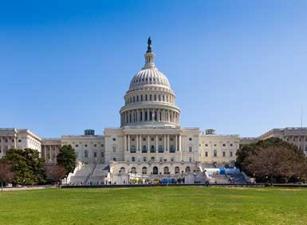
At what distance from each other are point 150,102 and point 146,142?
17.5 m

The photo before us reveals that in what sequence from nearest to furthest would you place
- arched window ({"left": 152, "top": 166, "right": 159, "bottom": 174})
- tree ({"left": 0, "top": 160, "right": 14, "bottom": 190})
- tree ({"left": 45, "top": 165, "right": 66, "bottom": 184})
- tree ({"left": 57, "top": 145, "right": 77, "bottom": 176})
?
tree ({"left": 0, "top": 160, "right": 14, "bottom": 190}) < tree ({"left": 45, "top": 165, "right": 66, "bottom": 184}) < tree ({"left": 57, "top": 145, "right": 77, "bottom": 176}) < arched window ({"left": 152, "top": 166, "right": 159, "bottom": 174})

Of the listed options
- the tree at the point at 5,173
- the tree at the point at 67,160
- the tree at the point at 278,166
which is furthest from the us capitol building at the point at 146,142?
the tree at the point at 278,166

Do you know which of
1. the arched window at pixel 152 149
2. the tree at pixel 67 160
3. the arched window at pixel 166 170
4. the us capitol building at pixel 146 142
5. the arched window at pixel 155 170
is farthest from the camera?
the arched window at pixel 152 149

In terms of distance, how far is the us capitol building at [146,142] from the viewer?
449 ft

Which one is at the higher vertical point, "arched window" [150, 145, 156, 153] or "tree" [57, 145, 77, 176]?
"arched window" [150, 145, 156, 153]

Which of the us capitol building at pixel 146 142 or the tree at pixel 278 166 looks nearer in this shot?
the tree at pixel 278 166

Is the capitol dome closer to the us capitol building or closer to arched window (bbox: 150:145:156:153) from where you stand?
the us capitol building

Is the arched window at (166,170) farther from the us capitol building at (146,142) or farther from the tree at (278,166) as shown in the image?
the tree at (278,166)

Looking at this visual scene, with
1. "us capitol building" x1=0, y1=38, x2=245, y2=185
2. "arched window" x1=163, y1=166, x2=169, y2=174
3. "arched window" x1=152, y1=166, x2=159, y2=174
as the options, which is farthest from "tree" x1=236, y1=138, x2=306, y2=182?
"arched window" x1=152, y1=166, x2=159, y2=174

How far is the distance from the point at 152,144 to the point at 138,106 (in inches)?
681

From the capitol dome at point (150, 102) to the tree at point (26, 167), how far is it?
5647cm

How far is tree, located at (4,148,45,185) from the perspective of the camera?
97188 mm

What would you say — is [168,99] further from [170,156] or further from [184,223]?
[184,223]

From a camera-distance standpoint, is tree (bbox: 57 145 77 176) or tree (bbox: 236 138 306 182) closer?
tree (bbox: 236 138 306 182)
